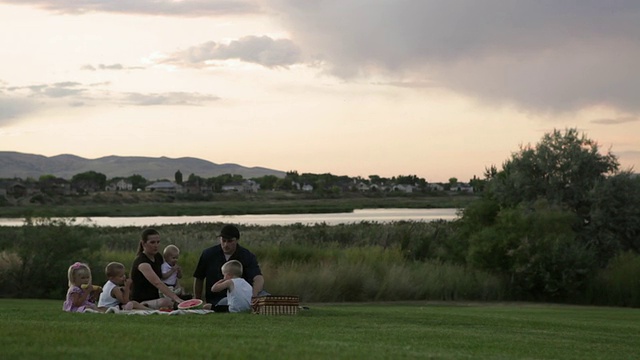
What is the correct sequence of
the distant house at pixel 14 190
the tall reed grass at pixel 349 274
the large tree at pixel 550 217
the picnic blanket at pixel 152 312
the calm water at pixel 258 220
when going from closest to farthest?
the picnic blanket at pixel 152 312 < the tall reed grass at pixel 349 274 < the large tree at pixel 550 217 < the calm water at pixel 258 220 < the distant house at pixel 14 190

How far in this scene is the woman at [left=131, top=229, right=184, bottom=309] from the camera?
1539 centimetres

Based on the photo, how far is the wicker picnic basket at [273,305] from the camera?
49.7ft

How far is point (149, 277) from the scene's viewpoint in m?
15.4

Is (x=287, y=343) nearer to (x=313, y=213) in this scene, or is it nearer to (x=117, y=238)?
(x=117, y=238)

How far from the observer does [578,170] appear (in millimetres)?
40375

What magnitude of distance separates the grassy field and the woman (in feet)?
3.94

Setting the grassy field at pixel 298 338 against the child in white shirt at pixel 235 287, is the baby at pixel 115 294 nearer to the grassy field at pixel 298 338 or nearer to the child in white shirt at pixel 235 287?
the grassy field at pixel 298 338

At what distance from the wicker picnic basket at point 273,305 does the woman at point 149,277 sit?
132 centimetres

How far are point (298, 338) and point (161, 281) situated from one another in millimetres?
4792

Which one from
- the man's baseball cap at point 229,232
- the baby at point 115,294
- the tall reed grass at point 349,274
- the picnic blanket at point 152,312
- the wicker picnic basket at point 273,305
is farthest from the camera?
the tall reed grass at point 349,274

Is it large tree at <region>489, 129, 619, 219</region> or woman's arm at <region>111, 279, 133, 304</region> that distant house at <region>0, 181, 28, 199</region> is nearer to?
large tree at <region>489, 129, 619, 219</region>

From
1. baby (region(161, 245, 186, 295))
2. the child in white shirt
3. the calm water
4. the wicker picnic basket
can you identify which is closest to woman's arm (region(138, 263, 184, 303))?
baby (region(161, 245, 186, 295))

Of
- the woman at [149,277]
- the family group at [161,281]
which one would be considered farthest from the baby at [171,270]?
the woman at [149,277]

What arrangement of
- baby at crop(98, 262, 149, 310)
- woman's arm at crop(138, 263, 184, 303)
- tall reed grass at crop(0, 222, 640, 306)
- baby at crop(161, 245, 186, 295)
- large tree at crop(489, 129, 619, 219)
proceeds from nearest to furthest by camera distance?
baby at crop(98, 262, 149, 310), woman's arm at crop(138, 263, 184, 303), baby at crop(161, 245, 186, 295), tall reed grass at crop(0, 222, 640, 306), large tree at crop(489, 129, 619, 219)
